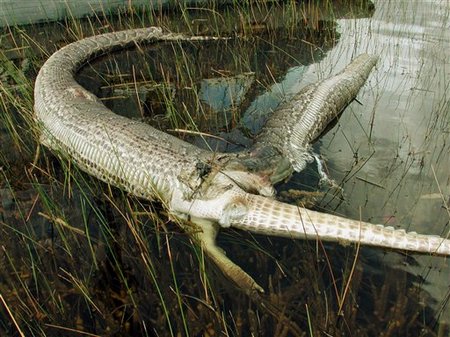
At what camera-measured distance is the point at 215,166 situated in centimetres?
332

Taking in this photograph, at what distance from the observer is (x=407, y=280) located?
2797 millimetres

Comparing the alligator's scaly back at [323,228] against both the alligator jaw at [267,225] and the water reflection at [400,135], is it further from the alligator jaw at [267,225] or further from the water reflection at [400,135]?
the water reflection at [400,135]

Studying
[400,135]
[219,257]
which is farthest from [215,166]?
[400,135]

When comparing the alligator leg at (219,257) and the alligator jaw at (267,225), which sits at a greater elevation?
the alligator jaw at (267,225)

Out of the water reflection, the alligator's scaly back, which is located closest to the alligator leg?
the alligator's scaly back

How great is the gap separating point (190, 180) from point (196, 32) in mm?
4362

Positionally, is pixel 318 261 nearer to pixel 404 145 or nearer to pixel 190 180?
pixel 190 180

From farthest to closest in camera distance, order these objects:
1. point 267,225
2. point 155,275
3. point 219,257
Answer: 1. point 267,225
2. point 219,257
3. point 155,275

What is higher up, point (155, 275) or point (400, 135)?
point (400, 135)

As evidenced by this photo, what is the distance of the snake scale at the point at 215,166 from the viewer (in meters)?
2.91

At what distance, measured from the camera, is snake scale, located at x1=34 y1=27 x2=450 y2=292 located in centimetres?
291

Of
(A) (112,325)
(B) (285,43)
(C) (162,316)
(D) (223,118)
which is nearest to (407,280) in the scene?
(C) (162,316)

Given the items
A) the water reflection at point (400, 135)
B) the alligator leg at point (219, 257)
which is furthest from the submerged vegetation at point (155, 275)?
the water reflection at point (400, 135)

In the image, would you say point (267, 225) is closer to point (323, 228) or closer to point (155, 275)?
point (323, 228)
